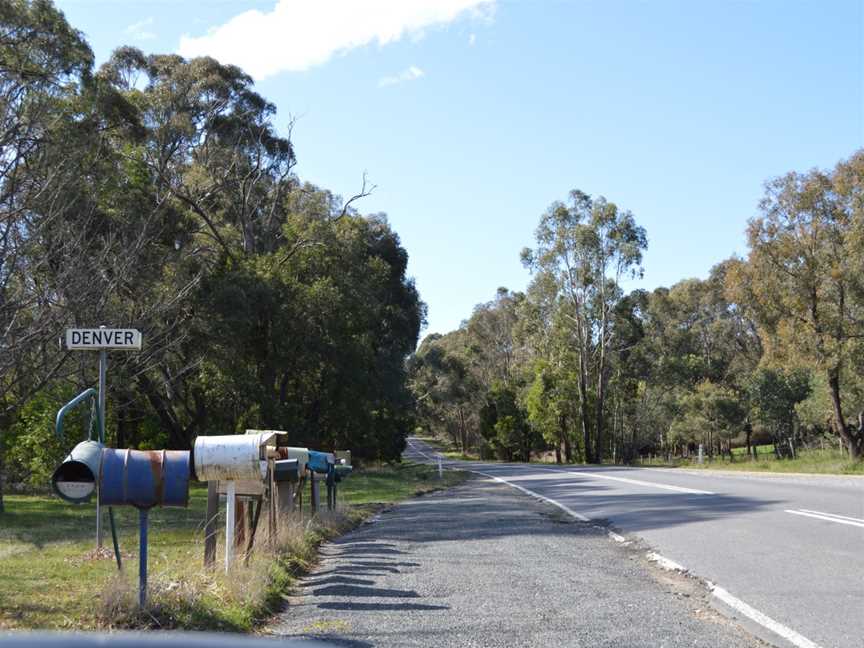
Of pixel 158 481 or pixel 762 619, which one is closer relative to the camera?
pixel 158 481

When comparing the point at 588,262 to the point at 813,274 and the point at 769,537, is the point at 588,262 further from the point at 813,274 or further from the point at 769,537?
the point at 769,537

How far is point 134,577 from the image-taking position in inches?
338

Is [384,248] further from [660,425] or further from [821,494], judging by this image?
[821,494]

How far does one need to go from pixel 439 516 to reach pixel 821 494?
7.38 m

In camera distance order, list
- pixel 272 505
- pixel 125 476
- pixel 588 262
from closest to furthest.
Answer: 1. pixel 125 476
2. pixel 272 505
3. pixel 588 262

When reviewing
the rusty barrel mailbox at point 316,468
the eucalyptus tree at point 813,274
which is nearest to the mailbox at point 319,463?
the rusty barrel mailbox at point 316,468

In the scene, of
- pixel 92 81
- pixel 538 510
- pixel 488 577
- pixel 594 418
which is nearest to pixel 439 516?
pixel 538 510

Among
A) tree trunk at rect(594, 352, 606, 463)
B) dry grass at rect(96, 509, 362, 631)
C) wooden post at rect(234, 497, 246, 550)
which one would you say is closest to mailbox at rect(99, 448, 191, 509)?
dry grass at rect(96, 509, 362, 631)

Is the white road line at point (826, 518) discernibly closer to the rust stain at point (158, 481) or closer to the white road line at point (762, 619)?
the white road line at point (762, 619)

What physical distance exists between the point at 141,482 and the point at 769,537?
27.3 ft

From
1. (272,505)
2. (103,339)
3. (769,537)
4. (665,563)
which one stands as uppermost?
(103,339)

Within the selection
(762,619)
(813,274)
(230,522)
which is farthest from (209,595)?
(813,274)

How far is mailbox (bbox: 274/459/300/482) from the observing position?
38.4 feet

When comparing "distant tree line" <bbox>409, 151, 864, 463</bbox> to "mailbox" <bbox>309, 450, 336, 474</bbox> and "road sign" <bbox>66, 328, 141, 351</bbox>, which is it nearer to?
"mailbox" <bbox>309, 450, 336, 474</bbox>
